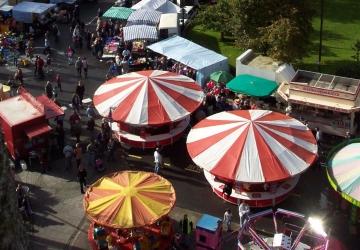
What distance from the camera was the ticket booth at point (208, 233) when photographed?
17103mm

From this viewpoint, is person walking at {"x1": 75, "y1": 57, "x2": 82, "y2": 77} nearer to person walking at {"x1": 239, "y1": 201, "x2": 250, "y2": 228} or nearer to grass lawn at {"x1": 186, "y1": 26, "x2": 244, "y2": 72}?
grass lawn at {"x1": 186, "y1": 26, "x2": 244, "y2": 72}

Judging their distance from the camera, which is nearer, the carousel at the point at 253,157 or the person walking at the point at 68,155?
the carousel at the point at 253,157

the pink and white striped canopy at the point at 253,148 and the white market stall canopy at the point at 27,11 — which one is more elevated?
the white market stall canopy at the point at 27,11

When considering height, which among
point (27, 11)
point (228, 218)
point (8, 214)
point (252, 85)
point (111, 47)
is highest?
point (8, 214)

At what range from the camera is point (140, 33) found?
31.6 metres

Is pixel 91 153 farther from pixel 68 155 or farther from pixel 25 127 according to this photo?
pixel 25 127

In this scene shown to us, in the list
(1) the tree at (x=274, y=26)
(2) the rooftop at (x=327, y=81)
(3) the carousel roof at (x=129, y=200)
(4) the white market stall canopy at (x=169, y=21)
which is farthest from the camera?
(4) the white market stall canopy at (x=169, y=21)

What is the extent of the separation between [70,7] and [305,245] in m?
27.6

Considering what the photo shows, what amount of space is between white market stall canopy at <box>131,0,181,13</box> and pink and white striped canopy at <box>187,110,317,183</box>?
15.7 m

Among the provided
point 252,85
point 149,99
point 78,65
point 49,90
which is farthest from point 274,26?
point 49,90

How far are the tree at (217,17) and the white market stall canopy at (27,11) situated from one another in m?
10.5

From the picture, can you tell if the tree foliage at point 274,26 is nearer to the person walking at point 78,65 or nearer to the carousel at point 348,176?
the carousel at point 348,176

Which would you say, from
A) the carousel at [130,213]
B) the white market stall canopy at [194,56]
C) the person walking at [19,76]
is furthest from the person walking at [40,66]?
the carousel at [130,213]

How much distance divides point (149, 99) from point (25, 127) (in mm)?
5368
